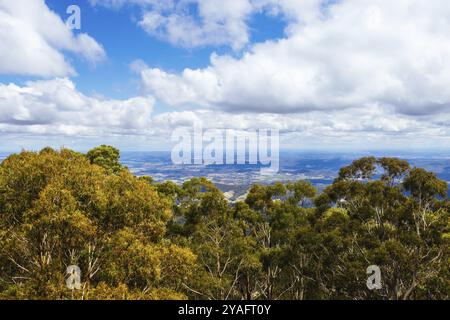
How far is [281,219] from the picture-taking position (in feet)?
95.0

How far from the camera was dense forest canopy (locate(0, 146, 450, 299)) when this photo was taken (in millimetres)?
13695

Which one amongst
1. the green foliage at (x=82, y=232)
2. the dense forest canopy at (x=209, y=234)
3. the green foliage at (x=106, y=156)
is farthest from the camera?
the green foliage at (x=106, y=156)

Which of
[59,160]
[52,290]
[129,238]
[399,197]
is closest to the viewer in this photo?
[52,290]

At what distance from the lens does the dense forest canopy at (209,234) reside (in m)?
13.7

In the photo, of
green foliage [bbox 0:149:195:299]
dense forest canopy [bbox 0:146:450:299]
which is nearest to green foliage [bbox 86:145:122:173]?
dense forest canopy [bbox 0:146:450:299]

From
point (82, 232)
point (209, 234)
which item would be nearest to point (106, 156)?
point (209, 234)

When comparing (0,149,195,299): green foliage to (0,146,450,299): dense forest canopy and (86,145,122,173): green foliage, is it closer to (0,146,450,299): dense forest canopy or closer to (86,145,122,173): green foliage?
(0,146,450,299): dense forest canopy

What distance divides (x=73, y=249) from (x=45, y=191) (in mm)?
2954

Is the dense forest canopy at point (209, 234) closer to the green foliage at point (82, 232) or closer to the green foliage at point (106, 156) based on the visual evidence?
the green foliage at point (82, 232)

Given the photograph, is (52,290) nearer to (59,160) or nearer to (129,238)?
(129,238)

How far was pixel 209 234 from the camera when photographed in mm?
27516

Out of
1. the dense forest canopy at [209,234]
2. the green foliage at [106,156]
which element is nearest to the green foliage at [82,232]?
the dense forest canopy at [209,234]

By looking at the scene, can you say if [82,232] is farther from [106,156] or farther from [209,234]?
[106,156]
